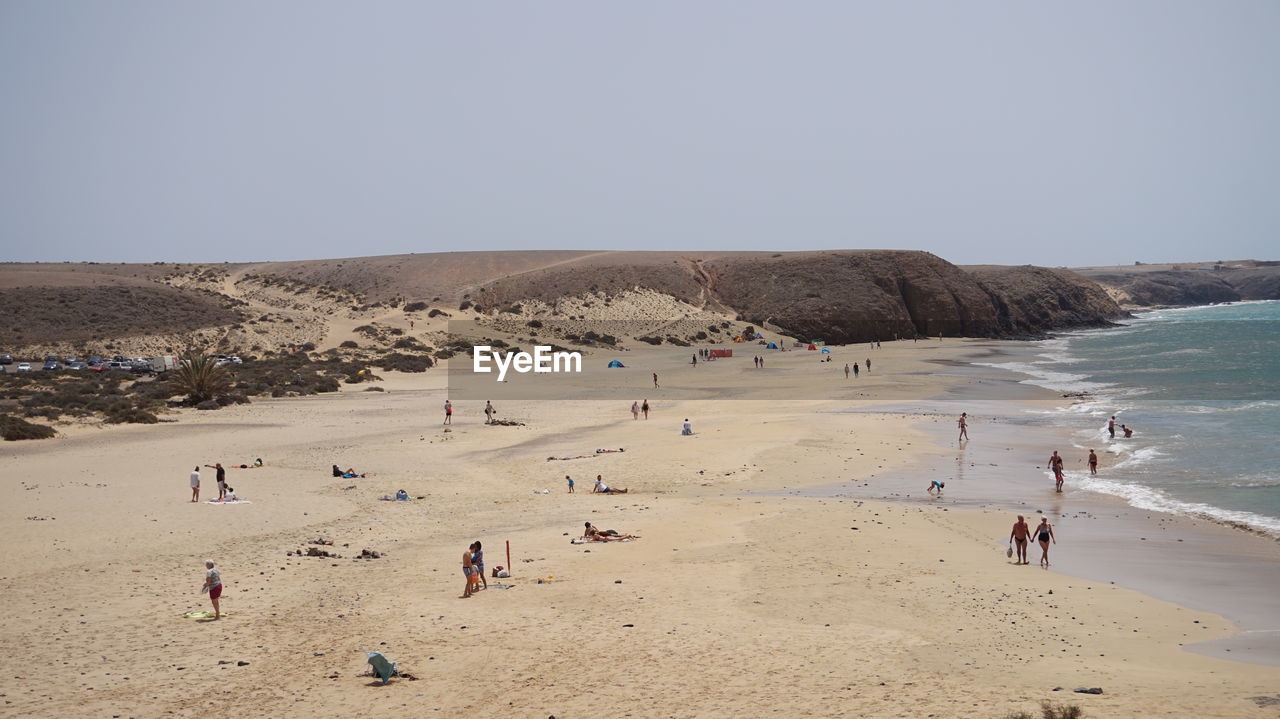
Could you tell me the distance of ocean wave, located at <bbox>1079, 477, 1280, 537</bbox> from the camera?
20.1 metres

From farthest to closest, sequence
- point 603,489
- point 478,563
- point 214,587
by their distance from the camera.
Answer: point 603,489
point 478,563
point 214,587

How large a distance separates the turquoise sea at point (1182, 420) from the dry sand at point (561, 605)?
5612 millimetres

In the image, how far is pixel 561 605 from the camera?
14516mm

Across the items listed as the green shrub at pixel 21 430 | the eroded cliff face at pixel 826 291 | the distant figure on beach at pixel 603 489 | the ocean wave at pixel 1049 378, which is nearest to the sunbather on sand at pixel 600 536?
the distant figure on beach at pixel 603 489

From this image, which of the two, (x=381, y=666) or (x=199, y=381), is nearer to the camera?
(x=381, y=666)

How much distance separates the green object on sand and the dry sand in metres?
0.16

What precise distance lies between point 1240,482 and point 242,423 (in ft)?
106

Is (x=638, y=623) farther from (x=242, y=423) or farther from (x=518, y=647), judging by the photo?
(x=242, y=423)

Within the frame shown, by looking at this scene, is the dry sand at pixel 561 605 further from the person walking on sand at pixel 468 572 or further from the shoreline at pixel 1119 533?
the shoreline at pixel 1119 533

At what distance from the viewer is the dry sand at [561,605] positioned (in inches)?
429

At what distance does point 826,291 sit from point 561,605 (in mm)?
82404

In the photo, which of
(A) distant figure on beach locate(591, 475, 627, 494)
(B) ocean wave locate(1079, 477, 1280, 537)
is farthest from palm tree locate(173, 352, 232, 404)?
(B) ocean wave locate(1079, 477, 1280, 537)

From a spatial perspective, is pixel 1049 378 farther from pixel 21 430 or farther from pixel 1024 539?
pixel 21 430

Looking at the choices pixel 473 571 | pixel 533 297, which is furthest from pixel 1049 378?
pixel 533 297
